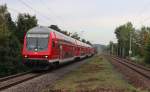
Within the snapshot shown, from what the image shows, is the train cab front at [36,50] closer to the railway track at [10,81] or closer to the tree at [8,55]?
the tree at [8,55]

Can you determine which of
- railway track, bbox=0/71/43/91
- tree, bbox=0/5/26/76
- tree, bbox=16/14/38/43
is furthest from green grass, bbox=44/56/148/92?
tree, bbox=16/14/38/43

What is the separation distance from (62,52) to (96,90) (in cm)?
1727

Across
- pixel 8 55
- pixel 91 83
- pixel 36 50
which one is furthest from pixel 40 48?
pixel 91 83

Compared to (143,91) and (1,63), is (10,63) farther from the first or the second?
(143,91)

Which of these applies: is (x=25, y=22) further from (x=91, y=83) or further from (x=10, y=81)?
(x=91, y=83)

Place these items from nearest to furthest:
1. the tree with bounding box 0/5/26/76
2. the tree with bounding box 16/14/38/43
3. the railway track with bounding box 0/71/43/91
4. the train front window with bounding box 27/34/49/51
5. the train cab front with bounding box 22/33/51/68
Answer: the railway track with bounding box 0/71/43/91 → the train cab front with bounding box 22/33/51/68 → the train front window with bounding box 27/34/49/51 → the tree with bounding box 0/5/26/76 → the tree with bounding box 16/14/38/43

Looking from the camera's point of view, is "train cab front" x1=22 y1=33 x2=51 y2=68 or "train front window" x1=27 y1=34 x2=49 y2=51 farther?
"train front window" x1=27 y1=34 x2=49 y2=51

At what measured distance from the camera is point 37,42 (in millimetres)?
27641

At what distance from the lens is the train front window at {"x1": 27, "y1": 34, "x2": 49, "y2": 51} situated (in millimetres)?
27328

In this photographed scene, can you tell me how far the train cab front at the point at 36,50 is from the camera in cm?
2678

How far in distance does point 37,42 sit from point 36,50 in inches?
30.3

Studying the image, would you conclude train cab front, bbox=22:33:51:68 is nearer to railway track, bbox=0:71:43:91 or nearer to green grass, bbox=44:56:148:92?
green grass, bbox=44:56:148:92

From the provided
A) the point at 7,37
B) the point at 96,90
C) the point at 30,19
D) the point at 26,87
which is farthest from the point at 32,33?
the point at 30,19

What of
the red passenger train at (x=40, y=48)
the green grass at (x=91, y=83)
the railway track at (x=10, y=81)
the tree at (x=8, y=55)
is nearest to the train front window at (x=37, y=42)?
the red passenger train at (x=40, y=48)
